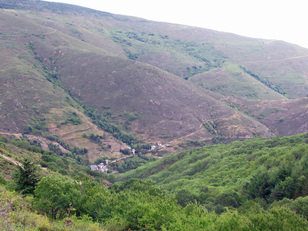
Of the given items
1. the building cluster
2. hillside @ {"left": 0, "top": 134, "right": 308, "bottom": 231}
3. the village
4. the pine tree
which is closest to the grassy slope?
hillside @ {"left": 0, "top": 134, "right": 308, "bottom": 231}

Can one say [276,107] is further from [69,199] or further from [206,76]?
[69,199]

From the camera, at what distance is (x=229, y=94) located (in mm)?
151500

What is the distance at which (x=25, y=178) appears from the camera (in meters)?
26.6

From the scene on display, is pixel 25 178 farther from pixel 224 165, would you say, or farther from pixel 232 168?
pixel 224 165

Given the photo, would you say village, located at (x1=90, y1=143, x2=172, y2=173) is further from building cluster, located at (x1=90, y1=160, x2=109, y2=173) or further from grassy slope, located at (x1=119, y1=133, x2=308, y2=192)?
grassy slope, located at (x1=119, y1=133, x2=308, y2=192)

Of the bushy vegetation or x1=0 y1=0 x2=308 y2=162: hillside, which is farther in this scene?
x1=0 y1=0 x2=308 y2=162: hillside

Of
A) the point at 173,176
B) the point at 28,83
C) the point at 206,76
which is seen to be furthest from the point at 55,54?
the point at 173,176

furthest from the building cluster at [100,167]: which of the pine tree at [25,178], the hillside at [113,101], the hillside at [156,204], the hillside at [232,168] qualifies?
the pine tree at [25,178]

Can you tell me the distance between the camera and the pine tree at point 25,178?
86.0ft

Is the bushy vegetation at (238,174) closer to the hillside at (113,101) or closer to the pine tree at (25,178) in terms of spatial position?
the pine tree at (25,178)

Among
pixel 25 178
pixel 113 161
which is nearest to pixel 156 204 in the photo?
pixel 25 178

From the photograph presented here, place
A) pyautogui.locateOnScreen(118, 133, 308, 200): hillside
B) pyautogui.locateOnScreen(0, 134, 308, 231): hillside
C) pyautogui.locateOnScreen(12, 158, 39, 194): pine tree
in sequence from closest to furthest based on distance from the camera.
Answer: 1. pyautogui.locateOnScreen(0, 134, 308, 231): hillside
2. pyautogui.locateOnScreen(12, 158, 39, 194): pine tree
3. pyautogui.locateOnScreen(118, 133, 308, 200): hillside

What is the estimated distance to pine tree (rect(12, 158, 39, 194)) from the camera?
86.0 feet

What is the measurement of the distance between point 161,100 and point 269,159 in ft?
282
